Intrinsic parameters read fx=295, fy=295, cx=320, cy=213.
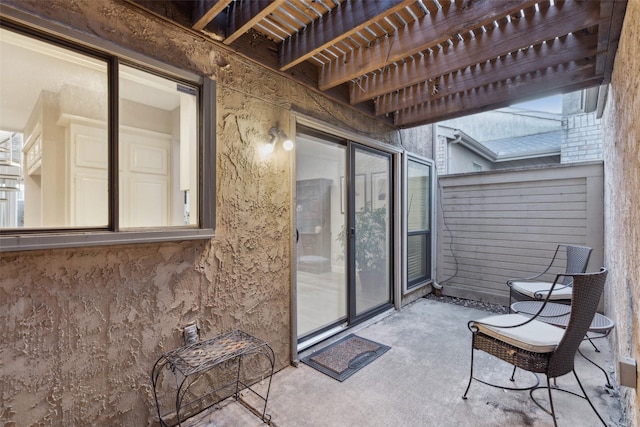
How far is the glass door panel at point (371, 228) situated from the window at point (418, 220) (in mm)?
435

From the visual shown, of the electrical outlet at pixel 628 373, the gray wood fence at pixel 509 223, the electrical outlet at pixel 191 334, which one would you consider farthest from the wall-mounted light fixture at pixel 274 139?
the gray wood fence at pixel 509 223

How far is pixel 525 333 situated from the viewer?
2021 millimetres

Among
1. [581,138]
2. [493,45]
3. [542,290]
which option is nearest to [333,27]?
[493,45]

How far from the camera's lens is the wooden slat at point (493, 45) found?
189cm

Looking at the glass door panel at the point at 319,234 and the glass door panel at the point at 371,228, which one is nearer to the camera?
the glass door panel at the point at 319,234

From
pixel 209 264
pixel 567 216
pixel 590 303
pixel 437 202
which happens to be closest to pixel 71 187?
pixel 209 264

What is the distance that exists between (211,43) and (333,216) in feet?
6.50

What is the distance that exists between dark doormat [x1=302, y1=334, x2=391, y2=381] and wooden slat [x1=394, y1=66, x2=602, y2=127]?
2.76 m

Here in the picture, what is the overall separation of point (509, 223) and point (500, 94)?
212 centimetres

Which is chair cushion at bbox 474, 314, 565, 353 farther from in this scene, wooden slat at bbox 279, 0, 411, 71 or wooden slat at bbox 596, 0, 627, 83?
wooden slat at bbox 279, 0, 411, 71

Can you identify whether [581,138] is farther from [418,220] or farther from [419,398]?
[419,398]

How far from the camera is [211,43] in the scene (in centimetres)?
211

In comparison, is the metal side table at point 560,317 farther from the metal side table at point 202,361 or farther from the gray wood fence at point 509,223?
the metal side table at point 202,361

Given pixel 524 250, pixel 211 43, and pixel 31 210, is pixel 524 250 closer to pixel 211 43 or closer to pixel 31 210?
pixel 211 43
